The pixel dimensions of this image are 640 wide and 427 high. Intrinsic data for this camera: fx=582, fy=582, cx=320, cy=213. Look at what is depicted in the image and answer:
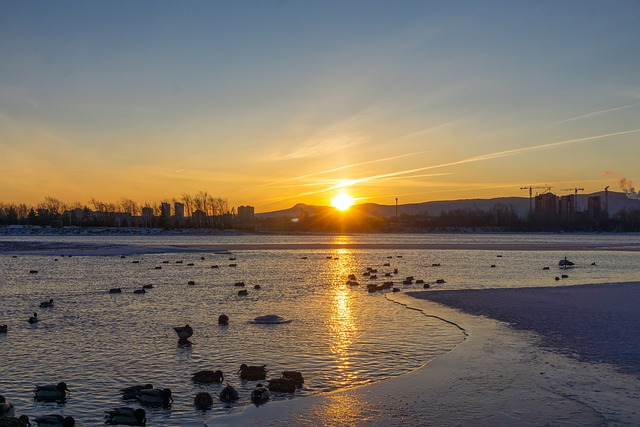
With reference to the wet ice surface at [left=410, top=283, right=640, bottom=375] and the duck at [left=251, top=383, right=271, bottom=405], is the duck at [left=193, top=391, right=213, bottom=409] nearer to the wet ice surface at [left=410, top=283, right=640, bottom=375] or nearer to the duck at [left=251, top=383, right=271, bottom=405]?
the duck at [left=251, top=383, right=271, bottom=405]

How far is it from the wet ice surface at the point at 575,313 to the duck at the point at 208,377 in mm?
8093

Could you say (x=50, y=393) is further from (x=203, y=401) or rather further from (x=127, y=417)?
(x=203, y=401)

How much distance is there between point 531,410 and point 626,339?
273 inches

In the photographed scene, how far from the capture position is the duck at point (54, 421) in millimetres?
8773

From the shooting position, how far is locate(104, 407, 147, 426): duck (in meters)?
9.14

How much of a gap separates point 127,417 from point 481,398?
607 cm

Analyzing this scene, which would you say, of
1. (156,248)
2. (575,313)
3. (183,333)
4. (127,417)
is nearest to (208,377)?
(127,417)

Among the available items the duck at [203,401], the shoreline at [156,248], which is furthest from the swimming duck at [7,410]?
the shoreline at [156,248]

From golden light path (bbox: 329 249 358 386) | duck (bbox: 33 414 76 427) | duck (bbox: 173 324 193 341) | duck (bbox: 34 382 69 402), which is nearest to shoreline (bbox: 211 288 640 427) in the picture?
golden light path (bbox: 329 249 358 386)

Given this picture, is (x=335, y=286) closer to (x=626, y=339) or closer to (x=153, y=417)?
(x=626, y=339)

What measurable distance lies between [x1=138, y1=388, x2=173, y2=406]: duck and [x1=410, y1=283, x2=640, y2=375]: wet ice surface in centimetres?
913

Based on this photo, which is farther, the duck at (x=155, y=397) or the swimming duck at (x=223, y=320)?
the swimming duck at (x=223, y=320)

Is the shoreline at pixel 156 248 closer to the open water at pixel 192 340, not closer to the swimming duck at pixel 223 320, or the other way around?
the open water at pixel 192 340

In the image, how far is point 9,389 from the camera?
11078mm
